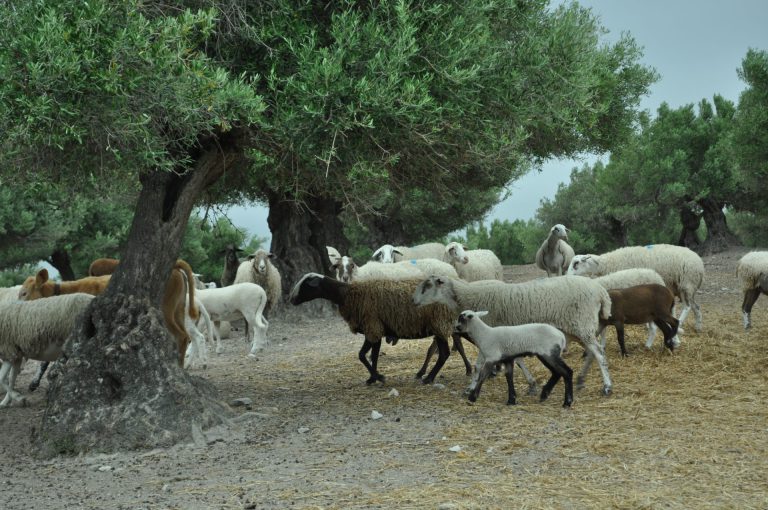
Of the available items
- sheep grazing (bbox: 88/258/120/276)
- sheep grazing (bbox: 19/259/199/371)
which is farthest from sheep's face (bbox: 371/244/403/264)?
sheep grazing (bbox: 19/259/199/371)

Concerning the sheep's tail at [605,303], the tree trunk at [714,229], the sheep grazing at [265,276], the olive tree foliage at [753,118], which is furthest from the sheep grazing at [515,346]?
the tree trunk at [714,229]

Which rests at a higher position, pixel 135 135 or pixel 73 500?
pixel 135 135

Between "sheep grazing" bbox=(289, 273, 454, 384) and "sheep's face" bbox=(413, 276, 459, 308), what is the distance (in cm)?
13

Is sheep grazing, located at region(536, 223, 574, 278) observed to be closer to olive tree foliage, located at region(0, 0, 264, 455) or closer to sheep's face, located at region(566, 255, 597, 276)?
sheep's face, located at region(566, 255, 597, 276)

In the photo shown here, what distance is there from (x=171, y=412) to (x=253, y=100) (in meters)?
3.24

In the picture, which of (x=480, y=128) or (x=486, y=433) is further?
(x=480, y=128)

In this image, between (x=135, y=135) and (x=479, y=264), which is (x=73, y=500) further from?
(x=479, y=264)

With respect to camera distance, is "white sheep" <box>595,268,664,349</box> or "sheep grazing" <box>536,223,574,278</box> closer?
"white sheep" <box>595,268,664,349</box>

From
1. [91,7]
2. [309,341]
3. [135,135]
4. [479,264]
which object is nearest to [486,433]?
[135,135]

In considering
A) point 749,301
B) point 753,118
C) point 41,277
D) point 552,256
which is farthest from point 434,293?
point 753,118

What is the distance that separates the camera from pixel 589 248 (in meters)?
38.4

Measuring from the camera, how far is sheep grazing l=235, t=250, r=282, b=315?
16484 mm

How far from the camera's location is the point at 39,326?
9.30 m

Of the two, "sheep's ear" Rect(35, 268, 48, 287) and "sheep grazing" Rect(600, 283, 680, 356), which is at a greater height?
"sheep grazing" Rect(600, 283, 680, 356)
